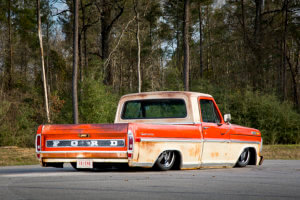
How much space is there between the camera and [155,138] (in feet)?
31.4

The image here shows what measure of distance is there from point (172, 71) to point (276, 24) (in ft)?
46.8

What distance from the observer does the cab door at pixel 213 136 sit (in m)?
10.9

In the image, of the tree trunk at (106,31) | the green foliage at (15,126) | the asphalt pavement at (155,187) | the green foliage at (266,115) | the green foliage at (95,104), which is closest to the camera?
the asphalt pavement at (155,187)

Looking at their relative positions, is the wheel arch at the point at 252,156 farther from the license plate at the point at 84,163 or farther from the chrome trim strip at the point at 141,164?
the license plate at the point at 84,163

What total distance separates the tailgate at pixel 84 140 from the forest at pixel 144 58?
18953mm

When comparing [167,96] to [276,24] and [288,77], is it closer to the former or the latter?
[276,24]

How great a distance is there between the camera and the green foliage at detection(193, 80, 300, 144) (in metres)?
31.7

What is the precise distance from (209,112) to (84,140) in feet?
10.6

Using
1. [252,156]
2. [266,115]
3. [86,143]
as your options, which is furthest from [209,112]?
[266,115]

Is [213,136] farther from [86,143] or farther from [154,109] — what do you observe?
[86,143]

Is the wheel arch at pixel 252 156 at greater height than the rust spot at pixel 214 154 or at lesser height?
lesser

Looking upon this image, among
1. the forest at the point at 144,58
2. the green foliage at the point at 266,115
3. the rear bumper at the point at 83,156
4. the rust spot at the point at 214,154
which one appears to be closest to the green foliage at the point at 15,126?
the forest at the point at 144,58

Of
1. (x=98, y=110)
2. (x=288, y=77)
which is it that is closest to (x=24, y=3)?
(x=98, y=110)

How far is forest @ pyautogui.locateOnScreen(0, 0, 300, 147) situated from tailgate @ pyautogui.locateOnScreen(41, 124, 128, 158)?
746 inches
